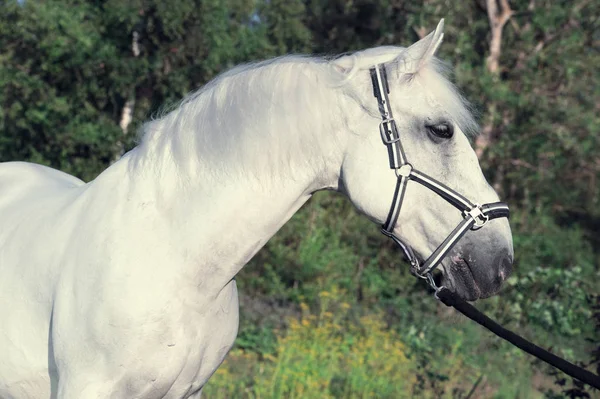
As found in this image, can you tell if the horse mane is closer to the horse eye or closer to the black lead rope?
the horse eye

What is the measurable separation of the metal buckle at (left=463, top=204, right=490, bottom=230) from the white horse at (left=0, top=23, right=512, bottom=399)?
3cm

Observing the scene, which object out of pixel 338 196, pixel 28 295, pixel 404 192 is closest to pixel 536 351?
pixel 404 192

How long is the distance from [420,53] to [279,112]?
0.46 meters

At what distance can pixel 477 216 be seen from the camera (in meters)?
2.37

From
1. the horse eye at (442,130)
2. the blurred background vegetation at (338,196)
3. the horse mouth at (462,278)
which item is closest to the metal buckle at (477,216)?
the horse mouth at (462,278)

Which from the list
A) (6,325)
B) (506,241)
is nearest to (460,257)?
(506,241)

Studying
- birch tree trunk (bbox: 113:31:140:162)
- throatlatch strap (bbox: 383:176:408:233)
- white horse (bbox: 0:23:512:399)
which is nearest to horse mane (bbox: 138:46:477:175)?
white horse (bbox: 0:23:512:399)

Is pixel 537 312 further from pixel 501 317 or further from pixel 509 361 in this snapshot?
pixel 509 361

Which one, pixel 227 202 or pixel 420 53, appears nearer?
pixel 420 53

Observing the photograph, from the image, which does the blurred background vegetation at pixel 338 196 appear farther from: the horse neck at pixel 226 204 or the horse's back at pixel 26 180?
the horse neck at pixel 226 204

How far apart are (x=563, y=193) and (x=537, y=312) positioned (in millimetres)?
9350

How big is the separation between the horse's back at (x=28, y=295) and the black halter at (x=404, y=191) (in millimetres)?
1157

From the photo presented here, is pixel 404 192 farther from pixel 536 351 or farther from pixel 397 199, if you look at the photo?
pixel 536 351

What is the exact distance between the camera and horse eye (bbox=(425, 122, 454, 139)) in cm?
240
